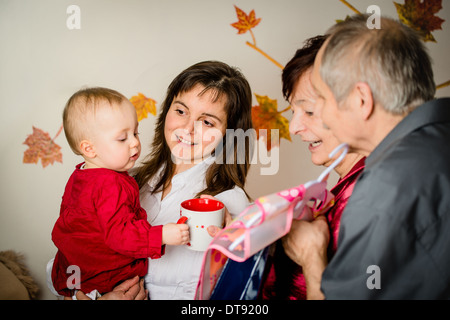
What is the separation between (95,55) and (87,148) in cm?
100

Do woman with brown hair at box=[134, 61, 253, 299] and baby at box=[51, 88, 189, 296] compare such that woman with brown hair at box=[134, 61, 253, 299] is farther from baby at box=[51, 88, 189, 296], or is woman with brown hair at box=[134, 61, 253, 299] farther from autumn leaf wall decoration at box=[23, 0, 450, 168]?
autumn leaf wall decoration at box=[23, 0, 450, 168]

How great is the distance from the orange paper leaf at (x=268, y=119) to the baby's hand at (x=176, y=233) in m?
1.20

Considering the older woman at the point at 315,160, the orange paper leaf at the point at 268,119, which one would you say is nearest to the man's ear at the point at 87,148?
the older woman at the point at 315,160

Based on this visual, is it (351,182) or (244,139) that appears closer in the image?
(351,182)

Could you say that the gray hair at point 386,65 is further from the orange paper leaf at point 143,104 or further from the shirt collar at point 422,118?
the orange paper leaf at point 143,104

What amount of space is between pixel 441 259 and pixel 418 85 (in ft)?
1.30

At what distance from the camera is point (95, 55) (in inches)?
75.8

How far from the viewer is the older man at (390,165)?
69 cm

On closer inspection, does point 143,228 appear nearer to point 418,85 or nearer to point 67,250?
point 67,250

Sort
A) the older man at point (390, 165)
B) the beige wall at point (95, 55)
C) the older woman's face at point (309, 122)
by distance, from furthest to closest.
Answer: the beige wall at point (95, 55) → the older woman's face at point (309, 122) → the older man at point (390, 165)

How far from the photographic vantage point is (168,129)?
1438 mm

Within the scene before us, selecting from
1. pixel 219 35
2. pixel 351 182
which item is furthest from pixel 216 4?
pixel 351 182

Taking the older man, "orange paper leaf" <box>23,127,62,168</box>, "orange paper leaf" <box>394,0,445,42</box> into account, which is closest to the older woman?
the older man

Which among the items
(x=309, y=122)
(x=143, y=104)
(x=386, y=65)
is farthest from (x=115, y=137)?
(x=143, y=104)
